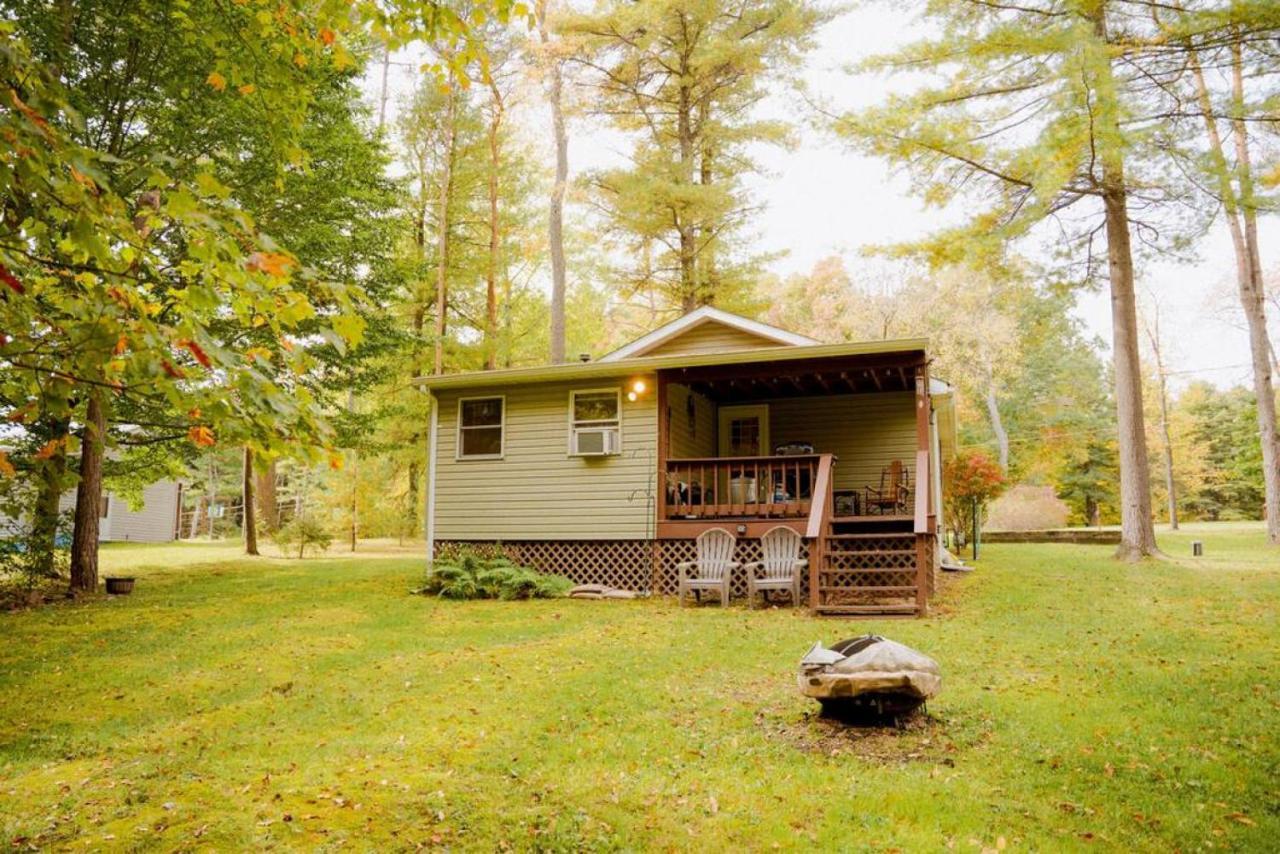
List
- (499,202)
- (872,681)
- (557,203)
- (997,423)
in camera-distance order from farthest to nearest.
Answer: (997,423) < (499,202) < (557,203) < (872,681)

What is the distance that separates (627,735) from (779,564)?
5883mm

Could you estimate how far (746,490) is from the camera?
42.7 feet

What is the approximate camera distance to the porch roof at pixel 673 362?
11055 millimetres

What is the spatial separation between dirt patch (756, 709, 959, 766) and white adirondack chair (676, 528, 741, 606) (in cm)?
539

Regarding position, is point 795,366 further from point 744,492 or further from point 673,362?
point 744,492

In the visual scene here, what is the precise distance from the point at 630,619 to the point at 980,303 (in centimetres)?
2427

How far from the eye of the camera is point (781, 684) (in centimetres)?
655

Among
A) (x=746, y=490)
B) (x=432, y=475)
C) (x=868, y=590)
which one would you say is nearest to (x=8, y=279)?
(x=868, y=590)

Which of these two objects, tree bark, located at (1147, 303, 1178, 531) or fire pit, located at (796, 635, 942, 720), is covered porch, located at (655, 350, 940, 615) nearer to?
fire pit, located at (796, 635, 942, 720)

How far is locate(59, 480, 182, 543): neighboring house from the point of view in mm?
28422

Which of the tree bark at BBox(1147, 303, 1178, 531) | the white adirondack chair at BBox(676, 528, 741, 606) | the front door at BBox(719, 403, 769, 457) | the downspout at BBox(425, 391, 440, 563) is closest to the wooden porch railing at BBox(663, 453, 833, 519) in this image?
the white adirondack chair at BBox(676, 528, 741, 606)

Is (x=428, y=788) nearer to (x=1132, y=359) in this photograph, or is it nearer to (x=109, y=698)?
(x=109, y=698)

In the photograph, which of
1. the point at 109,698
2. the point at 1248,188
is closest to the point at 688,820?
the point at 109,698

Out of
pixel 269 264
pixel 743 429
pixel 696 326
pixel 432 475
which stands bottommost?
pixel 432 475
